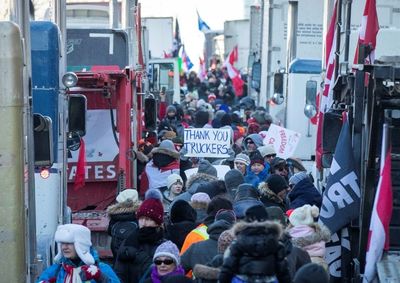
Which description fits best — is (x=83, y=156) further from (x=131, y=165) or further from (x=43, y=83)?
(x=43, y=83)

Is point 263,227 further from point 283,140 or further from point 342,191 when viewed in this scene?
point 283,140

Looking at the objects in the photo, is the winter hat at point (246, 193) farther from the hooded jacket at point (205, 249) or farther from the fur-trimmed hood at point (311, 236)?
the hooded jacket at point (205, 249)

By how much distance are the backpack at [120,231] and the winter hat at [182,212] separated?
0.52 metres

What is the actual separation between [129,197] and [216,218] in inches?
74.3

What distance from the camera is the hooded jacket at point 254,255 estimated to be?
22.1 feet

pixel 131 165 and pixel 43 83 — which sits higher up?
pixel 43 83

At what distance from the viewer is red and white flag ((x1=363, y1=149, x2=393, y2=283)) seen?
920cm

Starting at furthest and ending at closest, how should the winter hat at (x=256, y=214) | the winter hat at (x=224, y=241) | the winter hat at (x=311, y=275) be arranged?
the winter hat at (x=224, y=241) → the winter hat at (x=256, y=214) → the winter hat at (x=311, y=275)

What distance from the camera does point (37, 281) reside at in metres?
8.12

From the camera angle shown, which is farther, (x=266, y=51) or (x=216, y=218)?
(x=266, y=51)

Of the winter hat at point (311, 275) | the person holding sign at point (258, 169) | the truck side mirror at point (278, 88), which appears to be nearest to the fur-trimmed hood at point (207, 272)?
the winter hat at point (311, 275)

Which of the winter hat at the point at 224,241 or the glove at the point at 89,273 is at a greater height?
the winter hat at the point at 224,241

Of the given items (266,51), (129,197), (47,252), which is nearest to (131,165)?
(129,197)

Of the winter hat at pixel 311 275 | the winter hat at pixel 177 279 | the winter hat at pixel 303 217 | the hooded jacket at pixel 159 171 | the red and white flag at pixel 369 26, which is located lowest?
the hooded jacket at pixel 159 171
